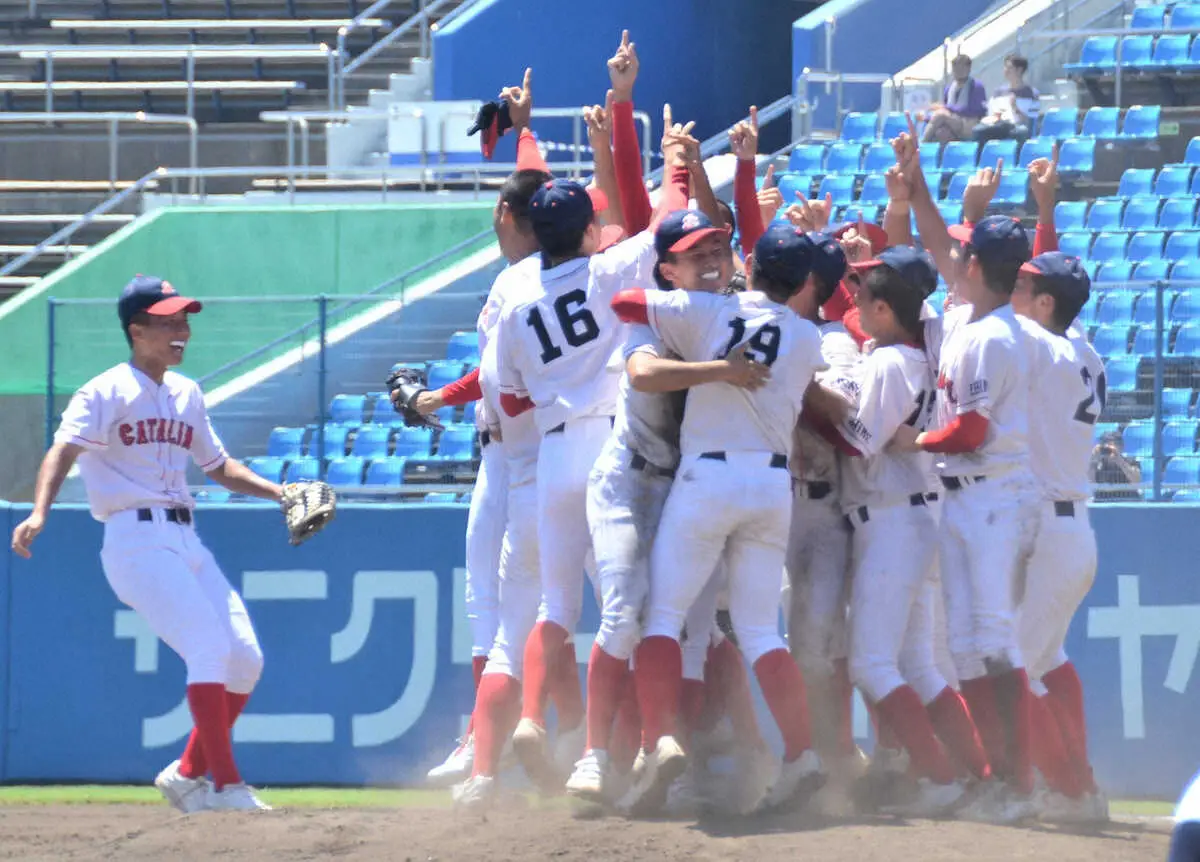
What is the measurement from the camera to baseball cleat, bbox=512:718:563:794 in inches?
252

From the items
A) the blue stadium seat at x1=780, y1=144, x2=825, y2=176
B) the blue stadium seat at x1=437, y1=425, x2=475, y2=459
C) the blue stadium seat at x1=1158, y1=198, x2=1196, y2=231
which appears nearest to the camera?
the blue stadium seat at x1=437, y1=425, x2=475, y2=459

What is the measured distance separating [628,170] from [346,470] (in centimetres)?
455

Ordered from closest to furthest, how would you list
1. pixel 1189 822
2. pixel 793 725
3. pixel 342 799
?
pixel 1189 822
pixel 793 725
pixel 342 799

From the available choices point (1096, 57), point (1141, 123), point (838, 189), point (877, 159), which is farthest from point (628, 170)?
point (1096, 57)

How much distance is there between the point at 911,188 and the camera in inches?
291

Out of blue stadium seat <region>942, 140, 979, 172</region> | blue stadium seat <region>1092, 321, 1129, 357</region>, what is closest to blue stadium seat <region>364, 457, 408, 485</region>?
blue stadium seat <region>1092, 321, 1129, 357</region>

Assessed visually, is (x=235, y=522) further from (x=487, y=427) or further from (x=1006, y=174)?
(x=1006, y=174)

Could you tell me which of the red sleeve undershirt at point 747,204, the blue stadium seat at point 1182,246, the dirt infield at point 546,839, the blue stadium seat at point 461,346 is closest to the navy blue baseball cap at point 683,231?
the red sleeve undershirt at point 747,204

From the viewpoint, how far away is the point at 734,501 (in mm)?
6191

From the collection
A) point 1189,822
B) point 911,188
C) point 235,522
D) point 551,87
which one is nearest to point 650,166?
point 551,87

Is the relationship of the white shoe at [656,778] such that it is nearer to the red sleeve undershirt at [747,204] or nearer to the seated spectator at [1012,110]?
the red sleeve undershirt at [747,204]

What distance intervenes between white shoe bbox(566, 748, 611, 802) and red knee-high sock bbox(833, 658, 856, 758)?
987 mm

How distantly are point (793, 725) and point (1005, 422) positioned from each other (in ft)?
4.23

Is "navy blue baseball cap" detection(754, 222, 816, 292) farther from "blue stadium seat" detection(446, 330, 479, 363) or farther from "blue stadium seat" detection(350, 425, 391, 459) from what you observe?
"blue stadium seat" detection(446, 330, 479, 363)
